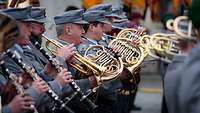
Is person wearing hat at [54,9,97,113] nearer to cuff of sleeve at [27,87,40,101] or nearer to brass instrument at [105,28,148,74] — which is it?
brass instrument at [105,28,148,74]

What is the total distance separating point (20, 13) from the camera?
22.4ft

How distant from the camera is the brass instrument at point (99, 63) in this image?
7410mm

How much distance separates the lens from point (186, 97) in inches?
188

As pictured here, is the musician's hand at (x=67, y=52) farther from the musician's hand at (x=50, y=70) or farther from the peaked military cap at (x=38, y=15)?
the peaked military cap at (x=38, y=15)

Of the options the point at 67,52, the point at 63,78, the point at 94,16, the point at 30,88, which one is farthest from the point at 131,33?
the point at 30,88

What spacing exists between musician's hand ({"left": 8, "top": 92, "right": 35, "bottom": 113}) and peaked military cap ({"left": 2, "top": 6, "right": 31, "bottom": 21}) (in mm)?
1123

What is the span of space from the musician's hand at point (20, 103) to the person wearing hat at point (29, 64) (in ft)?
0.68

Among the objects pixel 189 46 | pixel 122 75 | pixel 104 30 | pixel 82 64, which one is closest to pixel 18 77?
pixel 82 64

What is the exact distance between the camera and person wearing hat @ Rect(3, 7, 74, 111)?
6008 mm

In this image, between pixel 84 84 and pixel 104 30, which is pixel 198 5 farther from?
pixel 104 30

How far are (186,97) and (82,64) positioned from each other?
108 inches

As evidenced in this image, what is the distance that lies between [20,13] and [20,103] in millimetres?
1346

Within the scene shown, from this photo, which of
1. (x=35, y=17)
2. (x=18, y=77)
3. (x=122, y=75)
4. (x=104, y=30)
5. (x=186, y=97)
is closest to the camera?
(x=186, y=97)

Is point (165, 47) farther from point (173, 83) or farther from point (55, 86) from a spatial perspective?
point (55, 86)
